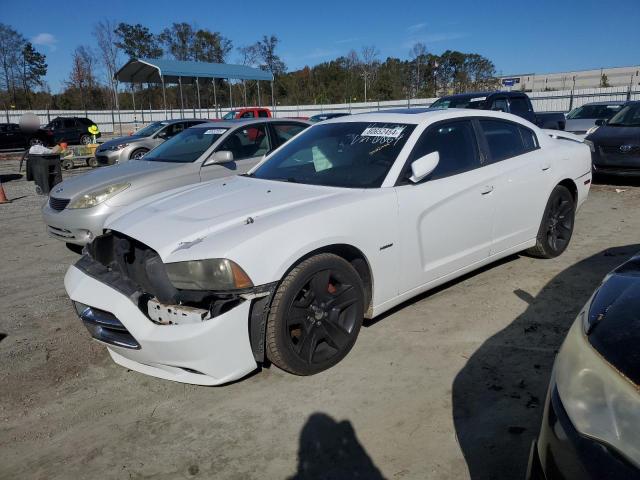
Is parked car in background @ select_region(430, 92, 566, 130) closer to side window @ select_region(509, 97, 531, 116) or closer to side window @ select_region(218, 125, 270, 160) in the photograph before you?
side window @ select_region(509, 97, 531, 116)

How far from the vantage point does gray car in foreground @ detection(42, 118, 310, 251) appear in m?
5.39

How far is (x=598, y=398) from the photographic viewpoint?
1465 mm

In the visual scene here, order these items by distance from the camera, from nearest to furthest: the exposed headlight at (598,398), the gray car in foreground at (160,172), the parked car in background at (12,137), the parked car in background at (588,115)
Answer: the exposed headlight at (598,398)
the gray car in foreground at (160,172)
the parked car in background at (588,115)
the parked car in background at (12,137)

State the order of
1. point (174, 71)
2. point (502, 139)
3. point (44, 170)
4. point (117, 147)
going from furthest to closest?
point (174, 71) < point (117, 147) < point (44, 170) < point (502, 139)

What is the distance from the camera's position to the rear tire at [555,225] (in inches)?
187

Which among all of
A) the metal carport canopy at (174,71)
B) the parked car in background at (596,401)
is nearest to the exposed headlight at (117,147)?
the metal carport canopy at (174,71)

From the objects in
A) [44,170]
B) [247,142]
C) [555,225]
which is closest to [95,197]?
[247,142]

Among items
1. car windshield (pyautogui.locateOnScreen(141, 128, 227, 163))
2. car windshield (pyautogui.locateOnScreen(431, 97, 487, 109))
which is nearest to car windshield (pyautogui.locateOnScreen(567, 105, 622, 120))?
car windshield (pyautogui.locateOnScreen(431, 97, 487, 109))

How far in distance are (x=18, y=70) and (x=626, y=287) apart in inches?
2480

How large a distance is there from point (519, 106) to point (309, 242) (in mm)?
10677

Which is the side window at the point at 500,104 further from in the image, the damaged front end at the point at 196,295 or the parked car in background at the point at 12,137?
the parked car in background at the point at 12,137

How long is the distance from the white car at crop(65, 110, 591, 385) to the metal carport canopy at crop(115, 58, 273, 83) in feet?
65.3

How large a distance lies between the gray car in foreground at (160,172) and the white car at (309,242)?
5.90ft

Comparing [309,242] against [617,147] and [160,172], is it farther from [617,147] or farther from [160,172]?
[617,147]
